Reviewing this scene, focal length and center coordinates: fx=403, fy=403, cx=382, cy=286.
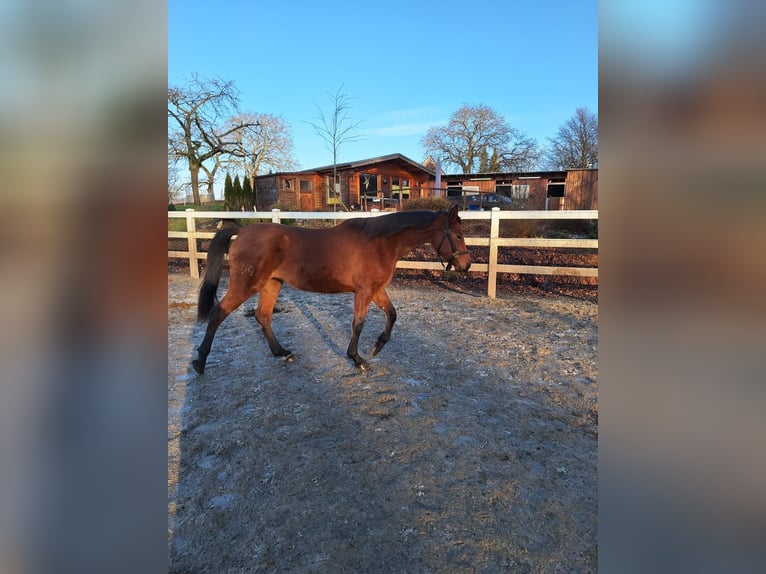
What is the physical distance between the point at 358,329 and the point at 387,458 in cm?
165

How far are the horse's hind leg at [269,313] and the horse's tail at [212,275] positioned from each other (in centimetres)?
48

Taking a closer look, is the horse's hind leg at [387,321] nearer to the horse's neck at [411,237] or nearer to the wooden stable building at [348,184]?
the horse's neck at [411,237]

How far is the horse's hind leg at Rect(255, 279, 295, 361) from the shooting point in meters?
4.27

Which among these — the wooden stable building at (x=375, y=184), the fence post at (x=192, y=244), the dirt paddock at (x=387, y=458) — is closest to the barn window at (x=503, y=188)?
the wooden stable building at (x=375, y=184)

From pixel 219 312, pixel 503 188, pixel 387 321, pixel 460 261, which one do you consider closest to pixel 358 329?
pixel 387 321

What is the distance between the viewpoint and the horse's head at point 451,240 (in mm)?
4016

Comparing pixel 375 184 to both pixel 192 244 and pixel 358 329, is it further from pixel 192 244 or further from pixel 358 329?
pixel 358 329

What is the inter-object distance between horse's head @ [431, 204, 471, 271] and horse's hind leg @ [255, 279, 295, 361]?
1.77 meters

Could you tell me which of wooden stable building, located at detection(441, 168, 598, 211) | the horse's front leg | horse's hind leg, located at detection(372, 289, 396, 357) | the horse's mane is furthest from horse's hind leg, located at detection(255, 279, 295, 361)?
wooden stable building, located at detection(441, 168, 598, 211)
